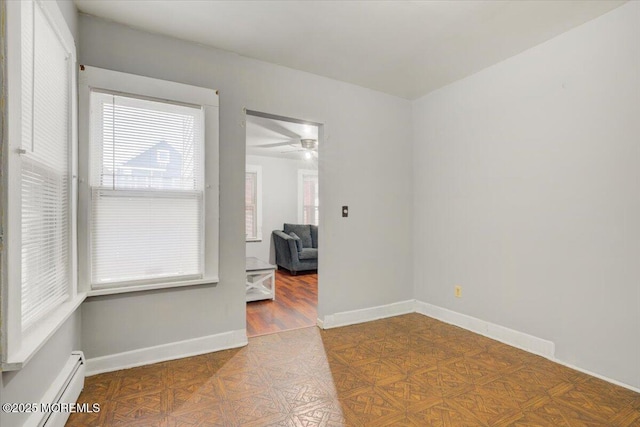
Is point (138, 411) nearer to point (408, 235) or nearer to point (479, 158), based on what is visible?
point (408, 235)

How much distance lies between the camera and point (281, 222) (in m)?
7.05

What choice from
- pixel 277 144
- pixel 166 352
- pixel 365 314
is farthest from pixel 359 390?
pixel 277 144

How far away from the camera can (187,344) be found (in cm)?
255

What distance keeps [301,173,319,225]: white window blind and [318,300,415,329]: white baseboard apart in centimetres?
381

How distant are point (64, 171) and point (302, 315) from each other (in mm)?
2622

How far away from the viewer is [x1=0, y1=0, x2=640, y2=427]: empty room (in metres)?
1.77

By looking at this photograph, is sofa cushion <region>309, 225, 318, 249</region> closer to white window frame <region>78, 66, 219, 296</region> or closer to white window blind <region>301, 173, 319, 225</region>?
white window blind <region>301, 173, 319, 225</region>

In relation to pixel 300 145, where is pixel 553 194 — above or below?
below

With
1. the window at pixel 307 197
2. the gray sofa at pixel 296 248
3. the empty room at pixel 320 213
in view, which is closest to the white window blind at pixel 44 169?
the empty room at pixel 320 213

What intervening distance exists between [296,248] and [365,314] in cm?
283

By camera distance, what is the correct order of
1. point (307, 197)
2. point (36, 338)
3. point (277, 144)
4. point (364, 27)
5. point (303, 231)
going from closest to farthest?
point (36, 338), point (364, 27), point (277, 144), point (303, 231), point (307, 197)

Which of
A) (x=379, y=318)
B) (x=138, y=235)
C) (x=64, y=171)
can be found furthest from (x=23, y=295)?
(x=379, y=318)

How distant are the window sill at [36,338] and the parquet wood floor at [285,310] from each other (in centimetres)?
157

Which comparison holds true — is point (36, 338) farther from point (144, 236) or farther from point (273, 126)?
point (273, 126)
